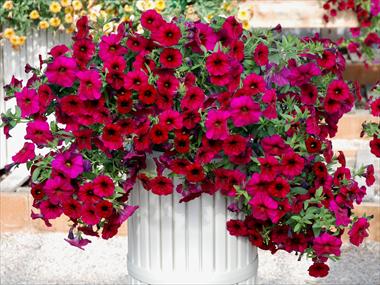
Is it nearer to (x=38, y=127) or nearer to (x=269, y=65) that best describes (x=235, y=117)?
(x=269, y=65)

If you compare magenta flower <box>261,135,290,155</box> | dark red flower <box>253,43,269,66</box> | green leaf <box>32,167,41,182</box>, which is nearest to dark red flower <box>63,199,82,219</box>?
green leaf <box>32,167,41,182</box>

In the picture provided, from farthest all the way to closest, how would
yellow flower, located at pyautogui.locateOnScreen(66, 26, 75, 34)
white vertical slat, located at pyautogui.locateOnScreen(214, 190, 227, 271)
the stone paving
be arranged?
yellow flower, located at pyautogui.locateOnScreen(66, 26, 75, 34), the stone paving, white vertical slat, located at pyautogui.locateOnScreen(214, 190, 227, 271)

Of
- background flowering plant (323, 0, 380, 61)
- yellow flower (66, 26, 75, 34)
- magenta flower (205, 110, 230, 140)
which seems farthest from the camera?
background flowering plant (323, 0, 380, 61)

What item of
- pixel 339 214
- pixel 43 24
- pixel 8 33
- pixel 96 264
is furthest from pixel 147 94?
pixel 8 33

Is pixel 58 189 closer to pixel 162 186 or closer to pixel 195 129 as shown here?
pixel 162 186

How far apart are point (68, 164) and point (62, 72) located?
0.84 ft

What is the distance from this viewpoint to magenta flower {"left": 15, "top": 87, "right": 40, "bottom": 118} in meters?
2.43

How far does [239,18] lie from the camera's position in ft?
16.4

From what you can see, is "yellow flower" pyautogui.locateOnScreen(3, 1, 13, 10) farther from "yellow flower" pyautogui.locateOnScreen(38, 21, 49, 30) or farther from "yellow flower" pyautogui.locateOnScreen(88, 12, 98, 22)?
"yellow flower" pyautogui.locateOnScreen(88, 12, 98, 22)

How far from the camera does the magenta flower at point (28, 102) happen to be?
7.97 ft

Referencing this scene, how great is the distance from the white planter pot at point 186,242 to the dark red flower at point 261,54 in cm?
41

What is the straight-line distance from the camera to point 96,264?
13.4 ft

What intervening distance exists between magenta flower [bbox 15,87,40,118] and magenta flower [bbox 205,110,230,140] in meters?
0.51

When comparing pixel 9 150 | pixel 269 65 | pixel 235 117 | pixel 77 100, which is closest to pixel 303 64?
pixel 269 65
